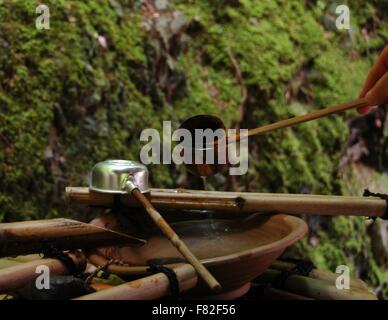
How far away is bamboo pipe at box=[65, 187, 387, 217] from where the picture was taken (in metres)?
1.99

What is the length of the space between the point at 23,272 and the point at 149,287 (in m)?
0.42

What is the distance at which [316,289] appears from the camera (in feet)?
6.61

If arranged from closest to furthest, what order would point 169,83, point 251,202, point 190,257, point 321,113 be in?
point 190,257 < point 251,202 < point 321,113 < point 169,83

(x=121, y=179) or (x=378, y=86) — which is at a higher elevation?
(x=378, y=86)

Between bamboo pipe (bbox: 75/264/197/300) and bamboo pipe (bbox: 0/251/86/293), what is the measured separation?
291 millimetres

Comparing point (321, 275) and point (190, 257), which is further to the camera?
point (321, 275)

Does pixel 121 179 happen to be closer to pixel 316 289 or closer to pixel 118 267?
pixel 118 267

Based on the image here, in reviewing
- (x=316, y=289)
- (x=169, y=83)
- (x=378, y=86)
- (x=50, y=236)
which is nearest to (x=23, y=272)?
(x=50, y=236)

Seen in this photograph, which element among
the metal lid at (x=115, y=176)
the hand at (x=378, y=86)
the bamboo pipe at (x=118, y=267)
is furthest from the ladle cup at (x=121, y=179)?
the hand at (x=378, y=86)

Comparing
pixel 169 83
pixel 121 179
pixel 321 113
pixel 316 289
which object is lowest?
pixel 316 289

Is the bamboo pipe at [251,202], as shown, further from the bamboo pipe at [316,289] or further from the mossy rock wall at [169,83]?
the mossy rock wall at [169,83]

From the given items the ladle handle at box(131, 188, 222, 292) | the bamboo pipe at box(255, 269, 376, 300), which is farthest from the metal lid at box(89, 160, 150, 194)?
the bamboo pipe at box(255, 269, 376, 300)

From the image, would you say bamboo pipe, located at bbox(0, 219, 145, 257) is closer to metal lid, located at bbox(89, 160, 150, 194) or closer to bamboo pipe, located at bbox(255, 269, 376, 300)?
metal lid, located at bbox(89, 160, 150, 194)

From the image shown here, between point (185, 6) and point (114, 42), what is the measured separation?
2.78 ft
